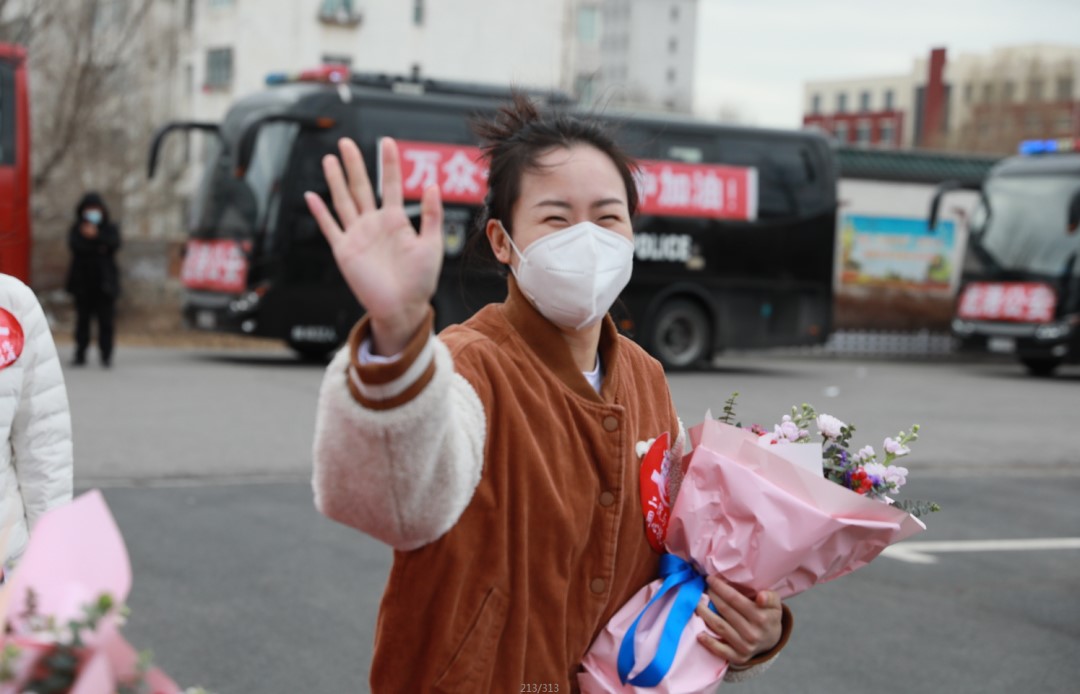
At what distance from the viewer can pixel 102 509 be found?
149 cm

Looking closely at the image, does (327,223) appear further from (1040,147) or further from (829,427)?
(1040,147)

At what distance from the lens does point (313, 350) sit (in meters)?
18.4

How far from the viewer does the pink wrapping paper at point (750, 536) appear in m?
2.37

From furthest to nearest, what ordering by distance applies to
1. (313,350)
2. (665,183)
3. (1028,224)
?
(1028,224), (665,183), (313,350)

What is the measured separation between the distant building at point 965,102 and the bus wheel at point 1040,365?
838 inches

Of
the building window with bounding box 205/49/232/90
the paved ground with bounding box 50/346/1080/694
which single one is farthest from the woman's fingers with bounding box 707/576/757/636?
the building window with bounding box 205/49/232/90

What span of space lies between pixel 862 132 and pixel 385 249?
356 feet

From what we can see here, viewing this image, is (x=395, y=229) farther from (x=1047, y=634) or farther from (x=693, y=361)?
(x=693, y=361)

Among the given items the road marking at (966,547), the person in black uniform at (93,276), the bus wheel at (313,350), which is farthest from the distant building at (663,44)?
the road marking at (966,547)

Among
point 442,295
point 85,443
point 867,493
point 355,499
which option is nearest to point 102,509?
point 355,499

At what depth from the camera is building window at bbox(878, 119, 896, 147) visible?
341 ft

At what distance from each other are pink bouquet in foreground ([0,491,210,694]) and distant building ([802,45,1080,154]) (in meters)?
43.4

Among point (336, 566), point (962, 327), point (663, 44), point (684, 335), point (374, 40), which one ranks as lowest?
point (336, 566)

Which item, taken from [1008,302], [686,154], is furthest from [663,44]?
[686,154]
